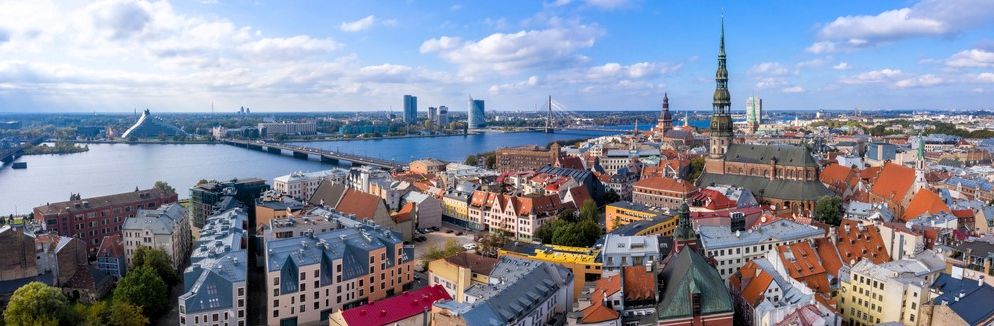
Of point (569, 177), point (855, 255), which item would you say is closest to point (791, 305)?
point (855, 255)

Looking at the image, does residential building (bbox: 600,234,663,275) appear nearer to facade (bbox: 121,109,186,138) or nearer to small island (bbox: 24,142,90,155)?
small island (bbox: 24,142,90,155)

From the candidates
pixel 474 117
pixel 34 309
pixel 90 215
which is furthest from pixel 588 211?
pixel 474 117

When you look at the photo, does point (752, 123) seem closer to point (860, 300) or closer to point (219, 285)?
point (860, 300)

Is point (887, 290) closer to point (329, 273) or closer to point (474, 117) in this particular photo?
point (329, 273)

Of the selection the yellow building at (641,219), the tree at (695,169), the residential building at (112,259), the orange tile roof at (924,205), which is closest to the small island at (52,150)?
the residential building at (112,259)

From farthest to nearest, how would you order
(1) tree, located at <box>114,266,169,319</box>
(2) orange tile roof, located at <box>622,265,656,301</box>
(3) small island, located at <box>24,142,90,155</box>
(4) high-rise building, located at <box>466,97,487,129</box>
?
1. (4) high-rise building, located at <box>466,97,487,129</box>
2. (3) small island, located at <box>24,142,90,155</box>
3. (1) tree, located at <box>114,266,169,319</box>
4. (2) orange tile roof, located at <box>622,265,656,301</box>

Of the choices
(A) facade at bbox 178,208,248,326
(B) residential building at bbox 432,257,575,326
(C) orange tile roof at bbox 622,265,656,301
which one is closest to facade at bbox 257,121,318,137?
(A) facade at bbox 178,208,248,326
